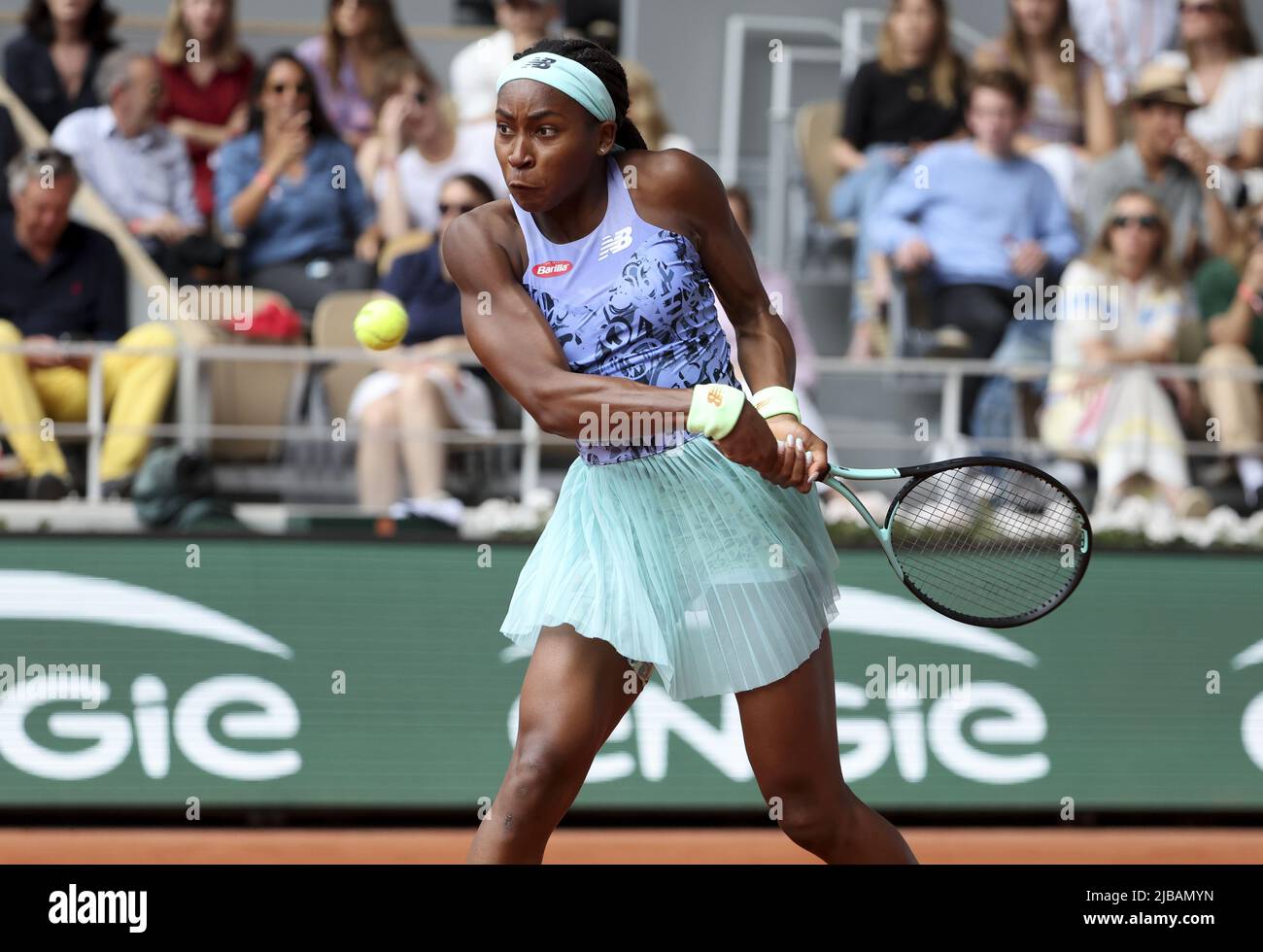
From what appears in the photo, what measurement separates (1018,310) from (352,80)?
11.0ft

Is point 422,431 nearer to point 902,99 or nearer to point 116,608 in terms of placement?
point 116,608

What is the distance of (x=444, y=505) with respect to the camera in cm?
673

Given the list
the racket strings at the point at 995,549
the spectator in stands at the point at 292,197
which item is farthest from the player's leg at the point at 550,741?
the spectator in stands at the point at 292,197

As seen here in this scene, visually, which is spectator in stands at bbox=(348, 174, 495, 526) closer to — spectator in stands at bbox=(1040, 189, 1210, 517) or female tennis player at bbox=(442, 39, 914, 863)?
spectator in stands at bbox=(1040, 189, 1210, 517)

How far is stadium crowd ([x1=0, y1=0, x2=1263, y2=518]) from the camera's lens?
7184mm

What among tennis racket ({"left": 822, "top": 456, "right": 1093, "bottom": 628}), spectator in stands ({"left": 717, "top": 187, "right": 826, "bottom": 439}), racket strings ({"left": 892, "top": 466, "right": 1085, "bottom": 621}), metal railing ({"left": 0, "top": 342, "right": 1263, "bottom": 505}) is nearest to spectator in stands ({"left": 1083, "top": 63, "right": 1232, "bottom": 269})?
metal railing ({"left": 0, "top": 342, "right": 1263, "bottom": 505})

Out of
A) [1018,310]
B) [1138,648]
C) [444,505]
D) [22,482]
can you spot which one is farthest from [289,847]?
[1018,310]

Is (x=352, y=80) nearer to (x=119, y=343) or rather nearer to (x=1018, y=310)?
(x=119, y=343)

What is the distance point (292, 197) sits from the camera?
7.72m

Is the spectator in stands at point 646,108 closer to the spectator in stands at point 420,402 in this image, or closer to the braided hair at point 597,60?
the spectator in stands at point 420,402

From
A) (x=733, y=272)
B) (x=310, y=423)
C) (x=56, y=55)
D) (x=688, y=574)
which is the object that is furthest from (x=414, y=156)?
(x=688, y=574)

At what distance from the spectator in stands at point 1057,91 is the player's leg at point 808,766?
18.1 feet

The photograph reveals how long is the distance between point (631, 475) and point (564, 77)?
0.84 metres

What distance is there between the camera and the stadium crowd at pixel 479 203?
718 centimetres
